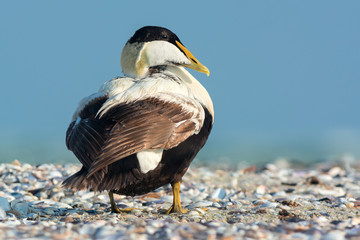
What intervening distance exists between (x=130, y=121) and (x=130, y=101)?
0.98ft

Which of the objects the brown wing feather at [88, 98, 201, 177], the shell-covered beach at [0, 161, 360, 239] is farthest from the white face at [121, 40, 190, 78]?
the shell-covered beach at [0, 161, 360, 239]

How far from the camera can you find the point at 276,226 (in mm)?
4207

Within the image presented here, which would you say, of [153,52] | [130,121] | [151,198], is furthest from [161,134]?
[151,198]

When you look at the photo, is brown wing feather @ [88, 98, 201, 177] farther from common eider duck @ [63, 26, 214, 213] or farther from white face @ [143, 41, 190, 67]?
white face @ [143, 41, 190, 67]

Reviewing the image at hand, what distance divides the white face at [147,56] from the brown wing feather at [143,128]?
32.0 inches

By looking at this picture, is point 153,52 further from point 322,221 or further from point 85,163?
point 322,221

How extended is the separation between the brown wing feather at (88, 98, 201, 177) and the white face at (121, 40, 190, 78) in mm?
813

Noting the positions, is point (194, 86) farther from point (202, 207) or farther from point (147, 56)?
point (202, 207)

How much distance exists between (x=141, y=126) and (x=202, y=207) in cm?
173

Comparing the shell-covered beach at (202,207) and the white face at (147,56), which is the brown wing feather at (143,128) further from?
the white face at (147,56)

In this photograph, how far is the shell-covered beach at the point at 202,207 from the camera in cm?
399

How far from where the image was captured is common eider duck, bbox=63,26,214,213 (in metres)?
4.79

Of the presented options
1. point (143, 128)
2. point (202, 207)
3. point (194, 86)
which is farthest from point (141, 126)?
point (202, 207)

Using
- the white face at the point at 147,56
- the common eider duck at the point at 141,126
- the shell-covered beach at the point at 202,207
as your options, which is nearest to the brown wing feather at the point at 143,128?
the common eider duck at the point at 141,126
